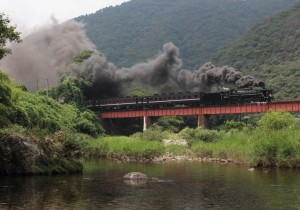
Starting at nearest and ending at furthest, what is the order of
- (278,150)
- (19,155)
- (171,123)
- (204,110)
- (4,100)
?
(19,155), (278,150), (4,100), (204,110), (171,123)

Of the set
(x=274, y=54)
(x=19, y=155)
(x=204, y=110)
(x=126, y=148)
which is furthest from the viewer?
(x=274, y=54)

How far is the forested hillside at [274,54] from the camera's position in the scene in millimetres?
115125

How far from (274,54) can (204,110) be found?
69.4 meters

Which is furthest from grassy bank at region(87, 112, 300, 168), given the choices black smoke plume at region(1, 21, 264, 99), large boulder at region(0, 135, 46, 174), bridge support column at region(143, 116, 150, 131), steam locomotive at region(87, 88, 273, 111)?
black smoke plume at region(1, 21, 264, 99)

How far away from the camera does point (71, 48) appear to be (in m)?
120

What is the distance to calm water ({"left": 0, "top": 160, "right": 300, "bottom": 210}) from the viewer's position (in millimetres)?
20250

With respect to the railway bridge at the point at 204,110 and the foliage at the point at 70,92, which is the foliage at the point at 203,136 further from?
the foliage at the point at 70,92

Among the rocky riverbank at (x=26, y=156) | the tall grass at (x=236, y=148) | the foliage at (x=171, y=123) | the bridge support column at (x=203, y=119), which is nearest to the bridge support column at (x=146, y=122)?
the foliage at (x=171, y=123)

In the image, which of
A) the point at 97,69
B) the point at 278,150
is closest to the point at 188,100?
the point at 97,69

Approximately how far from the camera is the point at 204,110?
263 ft

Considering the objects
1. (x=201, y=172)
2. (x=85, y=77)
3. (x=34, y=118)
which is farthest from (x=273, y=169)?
(x=85, y=77)

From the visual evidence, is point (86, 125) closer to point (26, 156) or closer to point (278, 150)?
point (278, 150)

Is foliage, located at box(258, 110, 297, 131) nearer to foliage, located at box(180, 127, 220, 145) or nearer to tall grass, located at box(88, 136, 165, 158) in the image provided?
foliage, located at box(180, 127, 220, 145)

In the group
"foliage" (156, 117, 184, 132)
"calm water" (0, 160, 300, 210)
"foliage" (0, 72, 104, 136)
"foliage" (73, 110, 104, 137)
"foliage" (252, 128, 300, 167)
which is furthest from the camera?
"foliage" (156, 117, 184, 132)
